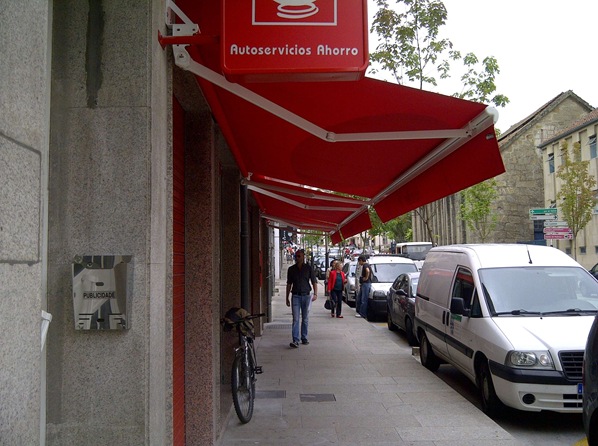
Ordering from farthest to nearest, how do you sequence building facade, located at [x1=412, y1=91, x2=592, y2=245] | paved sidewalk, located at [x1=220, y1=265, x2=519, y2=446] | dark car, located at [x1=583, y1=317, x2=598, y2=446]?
building facade, located at [x1=412, y1=91, x2=592, y2=245] < paved sidewalk, located at [x1=220, y1=265, x2=519, y2=446] < dark car, located at [x1=583, y1=317, x2=598, y2=446]

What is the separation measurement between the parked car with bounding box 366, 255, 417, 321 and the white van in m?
7.27

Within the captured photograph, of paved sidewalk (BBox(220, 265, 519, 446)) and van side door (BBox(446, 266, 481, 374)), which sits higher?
van side door (BBox(446, 266, 481, 374))

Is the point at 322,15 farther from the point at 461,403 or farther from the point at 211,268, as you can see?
the point at 461,403

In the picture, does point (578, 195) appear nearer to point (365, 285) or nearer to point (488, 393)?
point (365, 285)

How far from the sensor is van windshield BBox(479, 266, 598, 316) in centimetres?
705

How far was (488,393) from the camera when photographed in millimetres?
6793

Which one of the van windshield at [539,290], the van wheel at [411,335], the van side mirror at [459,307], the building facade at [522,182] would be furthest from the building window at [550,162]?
the van side mirror at [459,307]

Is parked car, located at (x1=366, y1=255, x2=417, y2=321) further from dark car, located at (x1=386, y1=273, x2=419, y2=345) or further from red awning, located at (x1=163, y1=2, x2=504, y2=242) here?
red awning, located at (x1=163, y1=2, x2=504, y2=242)

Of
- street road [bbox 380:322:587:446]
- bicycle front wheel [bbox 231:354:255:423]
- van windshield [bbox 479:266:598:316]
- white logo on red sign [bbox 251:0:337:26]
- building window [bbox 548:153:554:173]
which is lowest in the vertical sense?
street road [bbox 380:322:587:446]

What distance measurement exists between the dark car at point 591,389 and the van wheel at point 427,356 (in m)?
5.00

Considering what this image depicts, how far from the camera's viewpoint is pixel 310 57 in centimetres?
304

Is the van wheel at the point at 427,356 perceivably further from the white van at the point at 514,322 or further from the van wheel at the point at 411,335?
the van wheel at the point at 411,335

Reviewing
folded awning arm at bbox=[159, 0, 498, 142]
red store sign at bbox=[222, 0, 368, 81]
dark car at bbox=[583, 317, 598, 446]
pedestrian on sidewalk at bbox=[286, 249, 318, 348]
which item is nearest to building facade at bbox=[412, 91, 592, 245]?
pedestrian on sidewalk at bbox=[286, 249, 318, 348]

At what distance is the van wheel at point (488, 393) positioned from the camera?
262 inches
